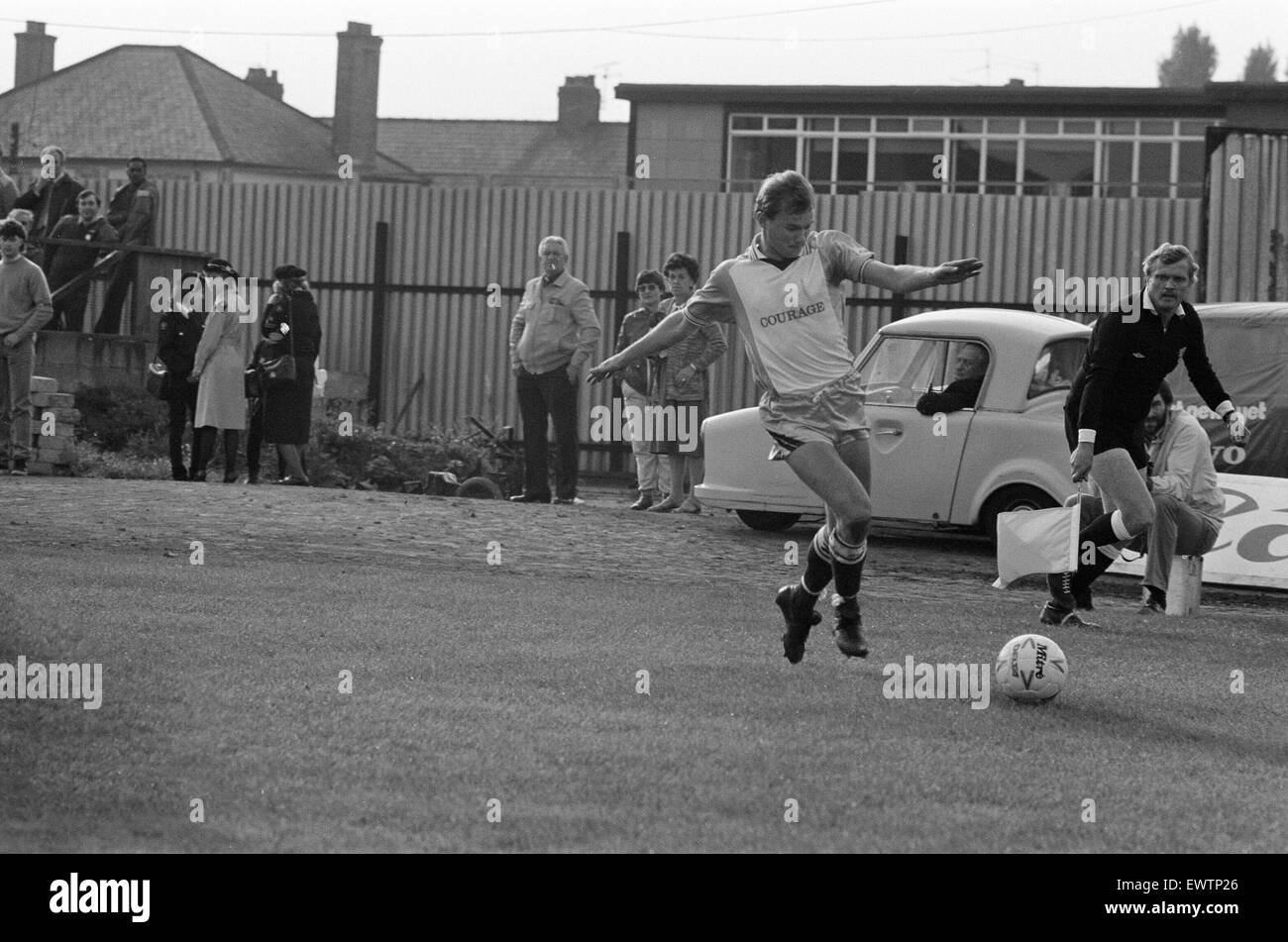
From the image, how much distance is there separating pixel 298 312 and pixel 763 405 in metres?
9.69

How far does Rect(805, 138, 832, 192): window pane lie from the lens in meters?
40.3

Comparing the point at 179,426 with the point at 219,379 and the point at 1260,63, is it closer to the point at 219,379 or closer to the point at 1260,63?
the point at 219,379

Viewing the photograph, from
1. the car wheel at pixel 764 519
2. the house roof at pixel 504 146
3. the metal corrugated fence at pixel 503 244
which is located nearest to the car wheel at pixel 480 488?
the car wheel at pixel 764 519

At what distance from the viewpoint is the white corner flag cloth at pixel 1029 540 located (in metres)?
12.3

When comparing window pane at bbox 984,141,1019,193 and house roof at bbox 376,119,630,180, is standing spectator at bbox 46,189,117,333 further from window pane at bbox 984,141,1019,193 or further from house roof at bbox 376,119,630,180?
house roof at bbox 376,119,630,180

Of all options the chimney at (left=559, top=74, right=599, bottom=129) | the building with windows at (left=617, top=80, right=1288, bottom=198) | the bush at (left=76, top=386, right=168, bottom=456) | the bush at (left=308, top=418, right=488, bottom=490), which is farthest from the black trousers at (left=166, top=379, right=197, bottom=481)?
the chimney at (left=559, top=74, right=599, bottom=129)

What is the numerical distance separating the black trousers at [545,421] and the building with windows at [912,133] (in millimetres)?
22424

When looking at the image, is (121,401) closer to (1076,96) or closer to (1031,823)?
(1031,823)

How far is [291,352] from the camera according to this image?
1764 cm

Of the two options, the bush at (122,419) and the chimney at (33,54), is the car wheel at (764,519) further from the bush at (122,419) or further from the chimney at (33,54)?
the chimney at (33,54)

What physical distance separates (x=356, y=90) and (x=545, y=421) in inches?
1653

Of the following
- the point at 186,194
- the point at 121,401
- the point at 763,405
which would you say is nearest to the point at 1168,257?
the point at 763,405

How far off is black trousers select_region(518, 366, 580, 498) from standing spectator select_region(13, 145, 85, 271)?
24.8 ft

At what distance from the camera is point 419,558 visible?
13.4m
